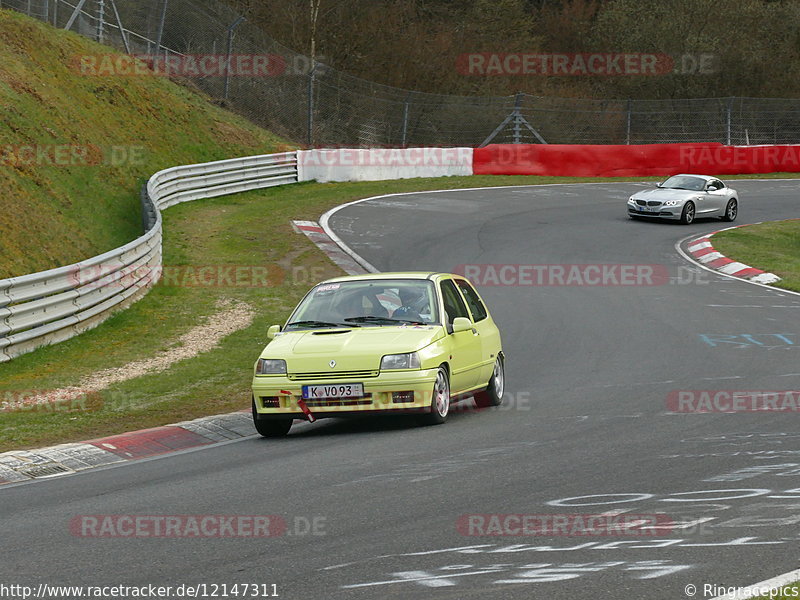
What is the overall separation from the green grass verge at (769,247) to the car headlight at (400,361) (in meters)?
12.6

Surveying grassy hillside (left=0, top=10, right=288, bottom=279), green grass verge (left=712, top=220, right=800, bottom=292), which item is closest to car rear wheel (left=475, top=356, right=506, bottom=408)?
grassy hillside (left=0, top=10, right=288, bottom=279)

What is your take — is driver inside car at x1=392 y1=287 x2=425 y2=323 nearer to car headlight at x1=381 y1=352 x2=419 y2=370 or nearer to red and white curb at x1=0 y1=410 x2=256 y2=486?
car headlight at x1=381 y1=352 x2=419 y2=370

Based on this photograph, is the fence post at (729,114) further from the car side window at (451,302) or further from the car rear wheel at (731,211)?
the car side window at (451,302)

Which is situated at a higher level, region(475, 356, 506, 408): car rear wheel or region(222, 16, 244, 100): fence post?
region(222, 16, 244, 100): fence post

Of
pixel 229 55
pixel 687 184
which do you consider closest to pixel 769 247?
pixel 687 184

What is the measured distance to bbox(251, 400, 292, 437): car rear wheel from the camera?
35.2 ft

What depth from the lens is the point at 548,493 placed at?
25.0ft

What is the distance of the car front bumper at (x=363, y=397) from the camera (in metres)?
10.4

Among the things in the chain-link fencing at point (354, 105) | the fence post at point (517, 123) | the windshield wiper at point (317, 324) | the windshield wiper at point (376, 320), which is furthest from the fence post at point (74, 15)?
the windshield wiper at point (376, 320)

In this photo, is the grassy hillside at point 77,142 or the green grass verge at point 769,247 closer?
the grassy hillside at point 77,142

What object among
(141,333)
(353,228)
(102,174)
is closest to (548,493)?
(141,333)

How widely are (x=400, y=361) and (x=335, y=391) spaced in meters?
0.64

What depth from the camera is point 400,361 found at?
1052cm
